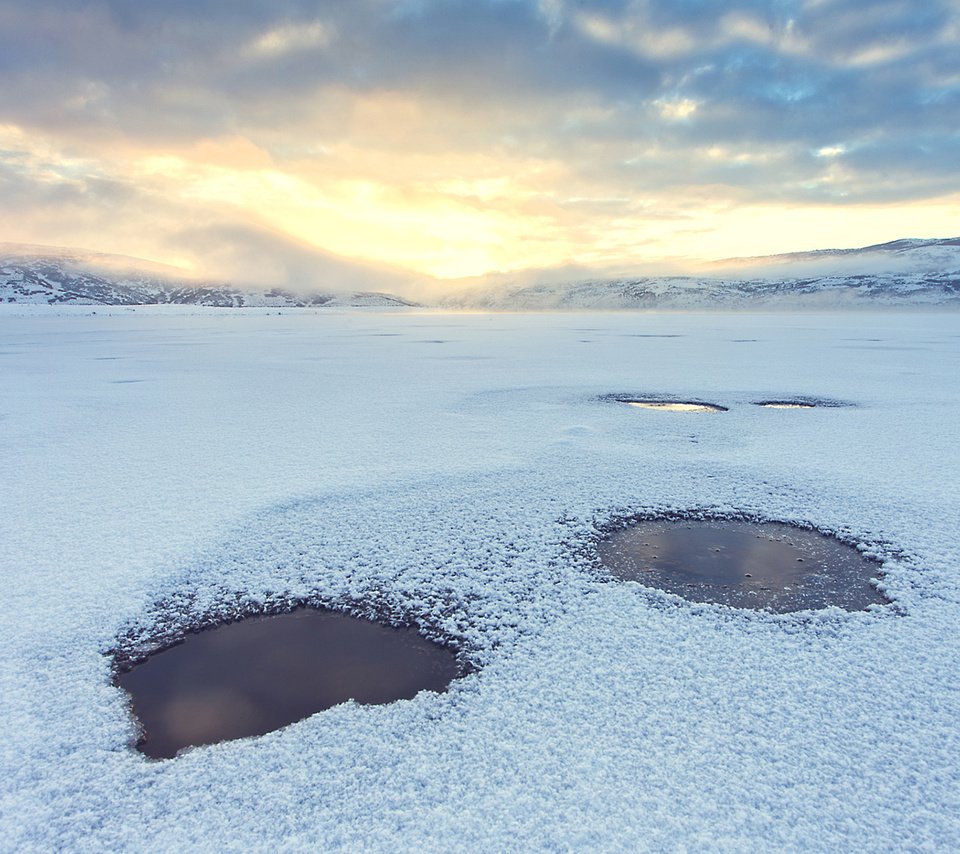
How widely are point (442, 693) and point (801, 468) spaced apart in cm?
618

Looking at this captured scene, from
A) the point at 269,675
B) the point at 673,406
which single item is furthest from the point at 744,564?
the point at 673,406

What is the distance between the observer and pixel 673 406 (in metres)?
12.2

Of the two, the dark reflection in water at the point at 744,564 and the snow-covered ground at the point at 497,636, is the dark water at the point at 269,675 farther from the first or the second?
the dark reflection in water at the point at 744,564

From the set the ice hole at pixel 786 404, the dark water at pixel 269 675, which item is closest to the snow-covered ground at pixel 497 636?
the dark water at pixel 269 675

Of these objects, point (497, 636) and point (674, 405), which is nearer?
point (497, 636)

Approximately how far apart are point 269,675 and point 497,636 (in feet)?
4.93

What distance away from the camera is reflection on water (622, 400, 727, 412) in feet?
38.5

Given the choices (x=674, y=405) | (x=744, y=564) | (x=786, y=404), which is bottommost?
(x=744, y=564)

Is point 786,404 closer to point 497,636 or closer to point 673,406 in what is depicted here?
point 673,406

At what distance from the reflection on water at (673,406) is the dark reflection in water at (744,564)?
607cm

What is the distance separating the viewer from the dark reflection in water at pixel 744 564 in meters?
4.57

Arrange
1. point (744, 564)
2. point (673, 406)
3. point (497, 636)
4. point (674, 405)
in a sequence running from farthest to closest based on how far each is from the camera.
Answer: point (674, 405)
point (673, 406)
point (744, 564)
point (497, 636)

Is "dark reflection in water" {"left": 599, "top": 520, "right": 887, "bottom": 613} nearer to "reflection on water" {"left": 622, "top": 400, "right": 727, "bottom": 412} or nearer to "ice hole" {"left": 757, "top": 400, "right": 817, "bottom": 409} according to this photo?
"reflection on water" {"left": 622, "top": 400, "right": 727, "bottom": 412}

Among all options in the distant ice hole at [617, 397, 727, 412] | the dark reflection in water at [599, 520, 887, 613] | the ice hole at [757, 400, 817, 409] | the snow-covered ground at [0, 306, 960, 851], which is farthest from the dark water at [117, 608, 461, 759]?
the ice hole at [757, 400, 817, 409]
